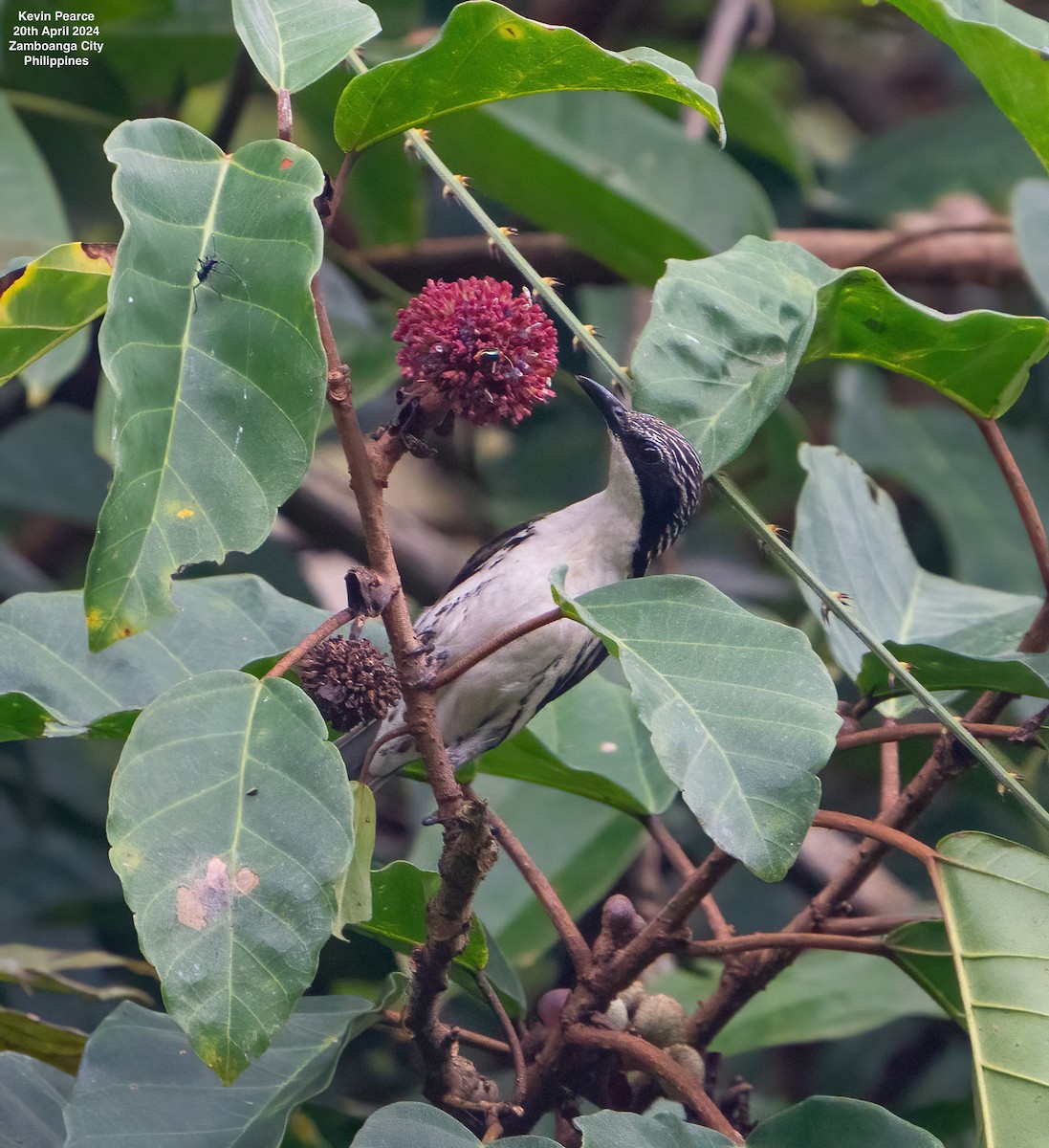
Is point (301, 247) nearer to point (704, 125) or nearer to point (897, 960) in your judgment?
point (897, 960)

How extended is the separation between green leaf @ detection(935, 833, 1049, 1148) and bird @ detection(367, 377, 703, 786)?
66 cm

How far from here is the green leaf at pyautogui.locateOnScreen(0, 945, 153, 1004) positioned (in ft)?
5.40

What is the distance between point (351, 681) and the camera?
1168mm

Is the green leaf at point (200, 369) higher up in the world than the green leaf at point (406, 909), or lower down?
higher up

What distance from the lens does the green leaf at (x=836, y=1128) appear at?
1179 millimetres

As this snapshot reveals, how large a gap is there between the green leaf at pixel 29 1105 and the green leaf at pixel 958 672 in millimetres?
1006

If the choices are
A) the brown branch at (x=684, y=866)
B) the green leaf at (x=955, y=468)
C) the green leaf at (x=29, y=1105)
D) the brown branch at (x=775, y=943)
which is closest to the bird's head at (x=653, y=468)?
the brown branch at (x=684, y=866)

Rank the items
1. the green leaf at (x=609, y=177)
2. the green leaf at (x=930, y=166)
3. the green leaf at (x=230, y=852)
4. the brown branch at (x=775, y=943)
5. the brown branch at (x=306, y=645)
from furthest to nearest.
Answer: the green leaf at (x=930, y=166)
the green leaf at (x=609, y=177)
the brown branch at (x=775, y=943)
the brown branch at (x=306, y=645)
the green leaf at (x=230, y=852)

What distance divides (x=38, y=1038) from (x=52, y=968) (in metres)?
0.18

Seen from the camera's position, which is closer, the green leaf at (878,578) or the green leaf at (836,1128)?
the green leaf at (836,1128)

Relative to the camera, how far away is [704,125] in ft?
10.8

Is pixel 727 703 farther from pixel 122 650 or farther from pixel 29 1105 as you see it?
pixel 29 1105

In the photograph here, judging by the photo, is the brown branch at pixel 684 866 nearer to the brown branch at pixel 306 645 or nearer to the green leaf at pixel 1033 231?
the brown branch at pixel 306 645

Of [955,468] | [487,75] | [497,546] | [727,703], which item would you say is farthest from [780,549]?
[955,468]
